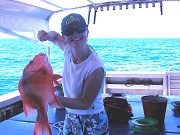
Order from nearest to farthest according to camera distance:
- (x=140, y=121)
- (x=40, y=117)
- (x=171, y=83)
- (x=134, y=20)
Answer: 1. (x=40, y=117)
2. (x=140, y=121)
3. (x=171, y=83)
4. (x=134, y=20)

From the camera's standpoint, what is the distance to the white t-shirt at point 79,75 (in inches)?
58.4

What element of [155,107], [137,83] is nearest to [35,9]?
[155,107]

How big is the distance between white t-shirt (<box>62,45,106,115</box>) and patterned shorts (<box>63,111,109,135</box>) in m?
0.03

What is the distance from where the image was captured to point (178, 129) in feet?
7.23

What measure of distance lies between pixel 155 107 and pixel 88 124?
2.85 feet

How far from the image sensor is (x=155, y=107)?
2.27 metres

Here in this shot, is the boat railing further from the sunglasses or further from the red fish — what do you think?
the red fish

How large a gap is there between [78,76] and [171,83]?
4.72 metres

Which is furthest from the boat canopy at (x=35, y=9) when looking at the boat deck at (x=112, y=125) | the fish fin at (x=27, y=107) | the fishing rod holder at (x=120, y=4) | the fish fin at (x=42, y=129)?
the fish fin at (x=42, y=129)

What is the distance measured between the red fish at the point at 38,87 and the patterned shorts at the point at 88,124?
1.65 ft

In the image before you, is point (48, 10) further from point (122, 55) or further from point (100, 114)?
point (122, 55)

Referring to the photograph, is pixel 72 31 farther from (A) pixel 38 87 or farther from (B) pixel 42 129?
(B) pixel 42 129

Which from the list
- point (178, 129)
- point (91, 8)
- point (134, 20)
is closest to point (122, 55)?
point (134, 20)

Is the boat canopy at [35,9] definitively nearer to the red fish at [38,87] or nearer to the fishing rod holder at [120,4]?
the fishing rod holder at [120,4]
